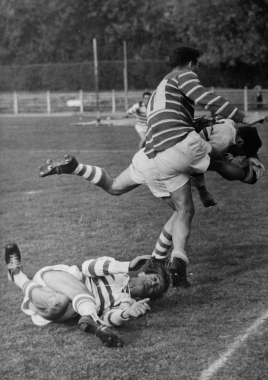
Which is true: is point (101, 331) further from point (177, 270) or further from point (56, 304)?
point (177, 270)

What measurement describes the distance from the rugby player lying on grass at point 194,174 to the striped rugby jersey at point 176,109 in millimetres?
267

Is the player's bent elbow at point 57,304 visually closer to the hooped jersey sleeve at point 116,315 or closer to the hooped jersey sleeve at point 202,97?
the hooped jersey sleeve at point 116,315

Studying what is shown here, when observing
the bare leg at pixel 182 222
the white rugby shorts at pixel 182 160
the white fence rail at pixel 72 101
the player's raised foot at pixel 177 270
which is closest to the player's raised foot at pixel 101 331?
the player's raised foot at pixel 177 270

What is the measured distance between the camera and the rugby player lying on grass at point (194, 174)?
20.8 feet

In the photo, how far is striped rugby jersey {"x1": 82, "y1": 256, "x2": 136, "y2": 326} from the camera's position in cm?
521

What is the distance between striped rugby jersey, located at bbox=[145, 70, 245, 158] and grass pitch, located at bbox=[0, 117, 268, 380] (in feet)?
4.15

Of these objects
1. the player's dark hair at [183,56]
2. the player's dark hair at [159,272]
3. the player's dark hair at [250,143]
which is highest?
the player's dark hair at [183,56]

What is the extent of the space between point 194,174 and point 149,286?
149 centimetres

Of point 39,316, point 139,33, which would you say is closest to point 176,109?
point 39,316

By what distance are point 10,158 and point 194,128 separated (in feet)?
37.1

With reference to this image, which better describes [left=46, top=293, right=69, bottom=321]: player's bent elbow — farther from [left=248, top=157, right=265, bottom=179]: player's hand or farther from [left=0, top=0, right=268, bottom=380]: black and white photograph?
[left=248, top=157, right=265, bottom=179]: player's hand

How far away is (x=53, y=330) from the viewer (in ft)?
16.8

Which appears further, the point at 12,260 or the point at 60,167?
the point at 60,167

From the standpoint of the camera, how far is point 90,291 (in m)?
5.27
